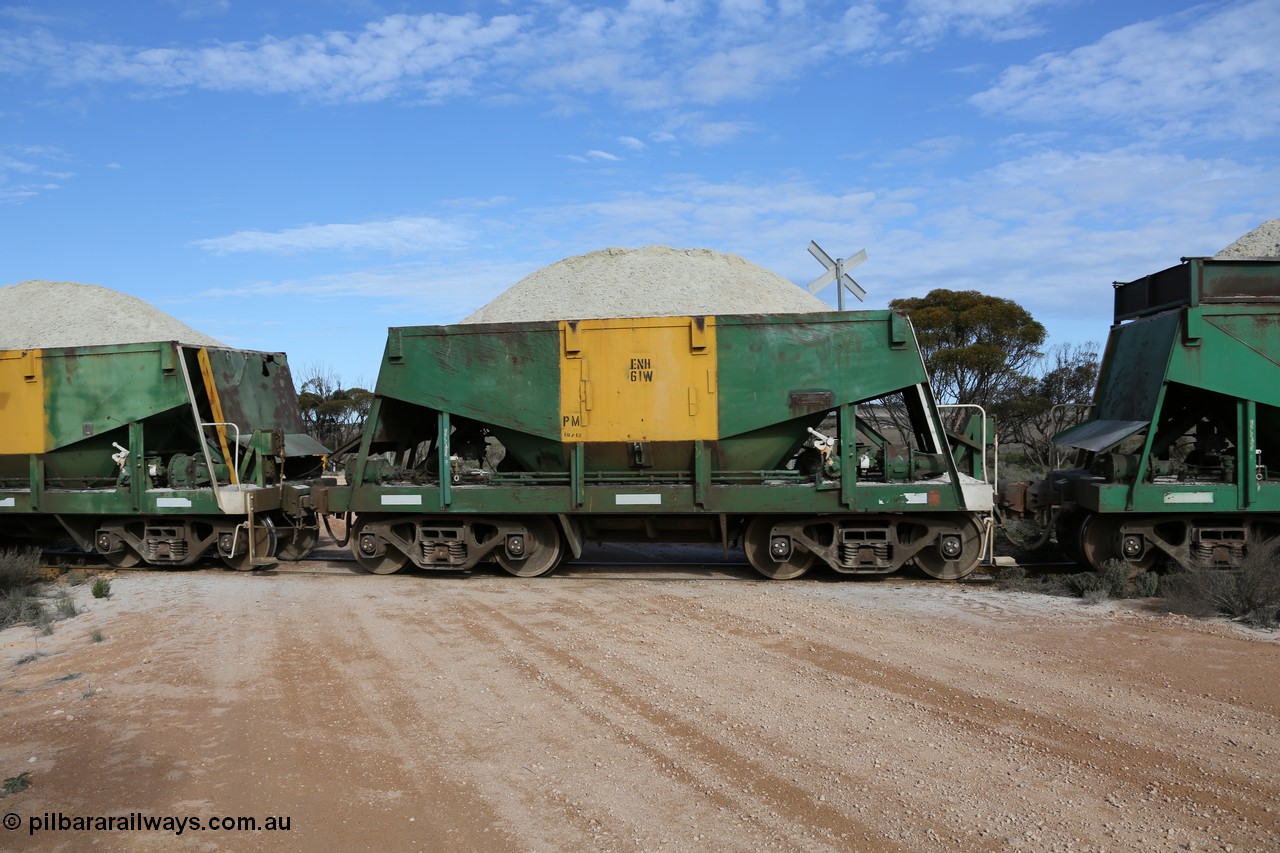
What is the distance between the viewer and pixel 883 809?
171 inches

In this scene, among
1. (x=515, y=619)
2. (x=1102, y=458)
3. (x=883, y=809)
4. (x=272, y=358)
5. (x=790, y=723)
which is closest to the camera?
(x=883, y=809)

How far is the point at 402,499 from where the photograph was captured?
1079cm

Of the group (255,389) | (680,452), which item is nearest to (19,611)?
(255,389)

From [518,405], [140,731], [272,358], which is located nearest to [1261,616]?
[518,405]

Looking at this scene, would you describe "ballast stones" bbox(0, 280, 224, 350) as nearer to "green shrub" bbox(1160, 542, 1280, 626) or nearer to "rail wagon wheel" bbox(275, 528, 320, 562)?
"rail wagon wheel" bbox(275, 528, 320, 562)

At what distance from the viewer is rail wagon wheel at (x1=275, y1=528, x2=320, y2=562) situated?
12.5m

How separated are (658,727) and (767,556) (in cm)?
523

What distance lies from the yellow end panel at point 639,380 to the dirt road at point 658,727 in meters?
2.39

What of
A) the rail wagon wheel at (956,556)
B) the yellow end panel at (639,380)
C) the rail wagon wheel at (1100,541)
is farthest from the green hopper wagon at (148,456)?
the rail wagon wheel at (1100,541)

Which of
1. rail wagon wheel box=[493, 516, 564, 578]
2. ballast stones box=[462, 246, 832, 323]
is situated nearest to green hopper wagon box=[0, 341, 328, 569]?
rail wagon wheel box=[493, 516, 564, 578]

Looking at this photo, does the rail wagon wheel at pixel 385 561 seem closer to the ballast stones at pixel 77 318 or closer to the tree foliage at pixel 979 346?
the tree foliage at pixel 979 346

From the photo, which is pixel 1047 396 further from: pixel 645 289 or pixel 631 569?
pixel 645 289

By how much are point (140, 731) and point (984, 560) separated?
868 cm

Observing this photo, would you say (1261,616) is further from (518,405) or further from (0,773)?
(0,773)
